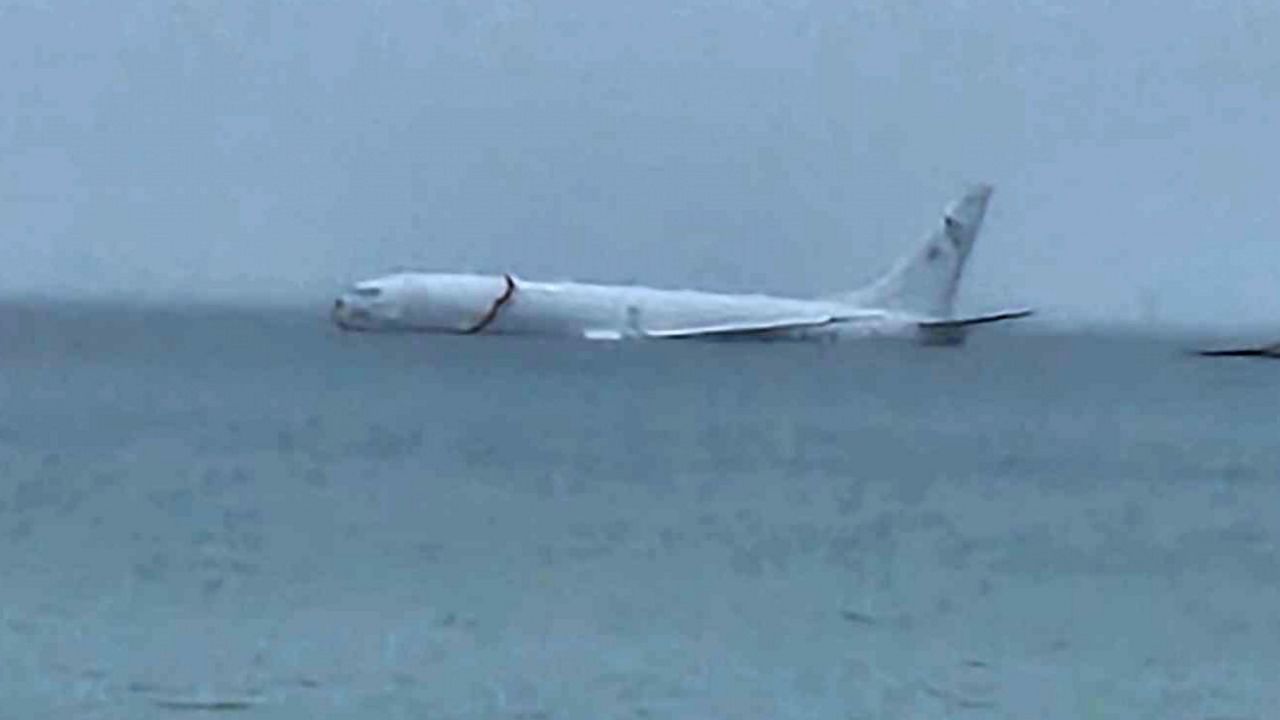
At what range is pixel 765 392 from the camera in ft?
426

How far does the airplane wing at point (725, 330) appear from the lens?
170250 mm

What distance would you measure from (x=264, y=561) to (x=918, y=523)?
16.0 metres

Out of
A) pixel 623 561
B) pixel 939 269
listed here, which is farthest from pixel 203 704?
pixel 939 269

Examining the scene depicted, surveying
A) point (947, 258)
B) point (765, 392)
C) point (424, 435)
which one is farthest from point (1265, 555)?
point (947, 258)

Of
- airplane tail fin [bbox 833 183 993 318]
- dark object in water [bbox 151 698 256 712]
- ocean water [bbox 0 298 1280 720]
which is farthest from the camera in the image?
airplane tail fin [bbox 833 183 993 318]

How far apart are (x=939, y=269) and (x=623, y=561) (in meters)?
110

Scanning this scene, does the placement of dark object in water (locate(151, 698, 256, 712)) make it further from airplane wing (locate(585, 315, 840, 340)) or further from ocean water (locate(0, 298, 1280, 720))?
airplane wing (locate(585, 315, 840, 340))

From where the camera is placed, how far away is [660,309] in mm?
168750

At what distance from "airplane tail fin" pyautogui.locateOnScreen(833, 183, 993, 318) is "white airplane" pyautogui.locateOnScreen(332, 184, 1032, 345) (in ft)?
0.14

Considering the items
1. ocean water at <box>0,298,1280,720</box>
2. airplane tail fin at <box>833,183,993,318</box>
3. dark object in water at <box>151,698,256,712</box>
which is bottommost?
dark object in water at <box>151,698,256,712</box>

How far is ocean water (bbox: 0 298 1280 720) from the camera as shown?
A: 1485 inches

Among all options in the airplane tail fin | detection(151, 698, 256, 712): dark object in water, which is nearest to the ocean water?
detection(151, 698, 256, 712): dark object in water

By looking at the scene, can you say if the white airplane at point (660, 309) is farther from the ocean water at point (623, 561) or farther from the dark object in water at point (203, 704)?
the dark object in water at point (203, 704)

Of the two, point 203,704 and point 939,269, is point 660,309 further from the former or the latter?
point 203,704
